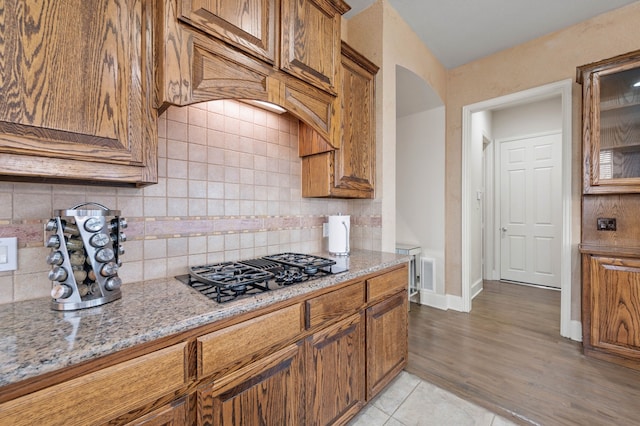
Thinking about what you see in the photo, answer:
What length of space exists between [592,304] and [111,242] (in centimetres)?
321

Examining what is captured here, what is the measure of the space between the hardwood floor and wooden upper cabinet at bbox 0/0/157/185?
2.28 m

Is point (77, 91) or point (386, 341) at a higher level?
point (77, 91)

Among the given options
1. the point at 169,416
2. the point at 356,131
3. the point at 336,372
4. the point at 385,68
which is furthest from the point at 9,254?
the point at 385,68

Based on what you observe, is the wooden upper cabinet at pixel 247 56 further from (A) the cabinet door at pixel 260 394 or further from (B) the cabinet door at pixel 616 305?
(B) the cabinet door at pixel 616 305

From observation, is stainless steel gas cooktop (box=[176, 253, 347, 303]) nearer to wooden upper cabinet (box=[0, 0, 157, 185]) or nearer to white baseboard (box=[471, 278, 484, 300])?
wooden upper cabinet (box=[0, 0, 157, 185])

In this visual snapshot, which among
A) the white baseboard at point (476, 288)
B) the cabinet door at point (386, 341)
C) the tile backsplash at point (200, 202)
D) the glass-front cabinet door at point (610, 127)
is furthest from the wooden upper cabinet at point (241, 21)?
the white baseboard at point (476, 288)

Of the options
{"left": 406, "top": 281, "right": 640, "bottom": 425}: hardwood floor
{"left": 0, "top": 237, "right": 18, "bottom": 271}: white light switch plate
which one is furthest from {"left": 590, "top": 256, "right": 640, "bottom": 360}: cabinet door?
{"left": 0, "top": 237, "right": 18, "bottom": 271}: white light switch plate

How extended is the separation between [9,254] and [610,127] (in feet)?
12.4

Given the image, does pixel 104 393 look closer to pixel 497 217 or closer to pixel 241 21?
pixel 241 21

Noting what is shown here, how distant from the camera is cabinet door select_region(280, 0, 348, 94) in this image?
4.83ft

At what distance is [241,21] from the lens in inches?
49.8

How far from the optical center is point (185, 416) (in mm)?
870

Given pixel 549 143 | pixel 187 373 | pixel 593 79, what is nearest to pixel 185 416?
pixel 187 373

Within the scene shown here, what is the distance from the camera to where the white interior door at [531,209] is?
4.11 meters
